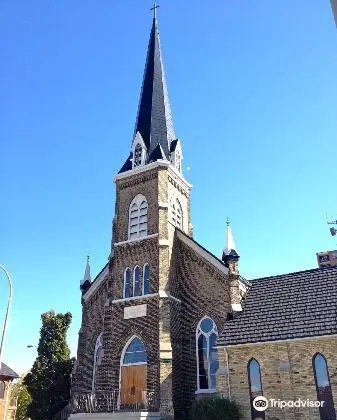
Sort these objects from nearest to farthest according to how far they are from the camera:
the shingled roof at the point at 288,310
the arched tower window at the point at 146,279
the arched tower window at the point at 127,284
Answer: the shingled roof at the point at 288,310 → the arched tower window at the point at 146,279 → the arched tower window at the point at 127,284

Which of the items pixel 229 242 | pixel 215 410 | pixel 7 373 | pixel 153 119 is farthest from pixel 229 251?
pixel 7 373

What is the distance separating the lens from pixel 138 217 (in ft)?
89.6

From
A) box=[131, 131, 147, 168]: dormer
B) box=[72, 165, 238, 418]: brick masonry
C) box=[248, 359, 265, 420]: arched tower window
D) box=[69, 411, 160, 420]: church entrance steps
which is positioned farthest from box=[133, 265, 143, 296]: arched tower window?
box=[248, 359, 265, 420]: arched tower window

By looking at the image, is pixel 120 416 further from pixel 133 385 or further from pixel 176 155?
pixel 176 155

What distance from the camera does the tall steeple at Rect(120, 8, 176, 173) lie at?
29.5 metres

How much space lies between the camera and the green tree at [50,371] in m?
26.2

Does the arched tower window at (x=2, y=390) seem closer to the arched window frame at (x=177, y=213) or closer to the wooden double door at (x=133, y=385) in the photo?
the wooden double door at (x=133, y=385)

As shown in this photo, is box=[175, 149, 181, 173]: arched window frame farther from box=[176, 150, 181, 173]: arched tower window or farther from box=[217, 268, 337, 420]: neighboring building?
box=[217, 268, 337, 420]: neighboring building

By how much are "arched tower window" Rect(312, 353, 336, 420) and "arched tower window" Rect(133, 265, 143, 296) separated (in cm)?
1063

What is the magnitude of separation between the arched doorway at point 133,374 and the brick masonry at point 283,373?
471cm

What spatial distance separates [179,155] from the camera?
101 ft
